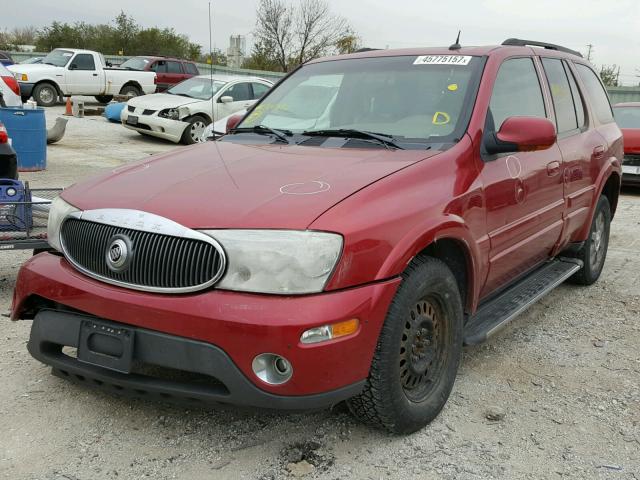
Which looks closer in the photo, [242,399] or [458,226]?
[242,399]

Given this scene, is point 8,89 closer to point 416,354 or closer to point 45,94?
point 416,354

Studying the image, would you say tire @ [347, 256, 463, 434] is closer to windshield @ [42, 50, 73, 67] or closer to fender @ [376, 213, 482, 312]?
fender @ [376, 213, 482, 312]

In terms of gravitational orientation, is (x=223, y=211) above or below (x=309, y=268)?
above

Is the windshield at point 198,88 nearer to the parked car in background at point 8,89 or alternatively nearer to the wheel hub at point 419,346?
the parked car in background at point 8,89

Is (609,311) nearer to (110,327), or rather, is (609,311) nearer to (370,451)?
(370,451)

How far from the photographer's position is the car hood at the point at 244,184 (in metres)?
2.56

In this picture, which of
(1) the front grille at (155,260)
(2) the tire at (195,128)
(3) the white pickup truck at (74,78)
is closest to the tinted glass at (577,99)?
(1) the front grille at (155,260)

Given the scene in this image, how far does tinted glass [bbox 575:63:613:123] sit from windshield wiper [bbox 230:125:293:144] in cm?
266

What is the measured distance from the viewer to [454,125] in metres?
3.41

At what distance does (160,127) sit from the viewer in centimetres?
1445

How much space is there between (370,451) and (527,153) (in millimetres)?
1995

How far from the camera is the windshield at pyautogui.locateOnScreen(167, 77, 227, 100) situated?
14844 mm

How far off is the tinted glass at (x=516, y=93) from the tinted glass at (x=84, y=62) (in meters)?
19.8

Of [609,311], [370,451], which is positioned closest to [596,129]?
[609,311]
